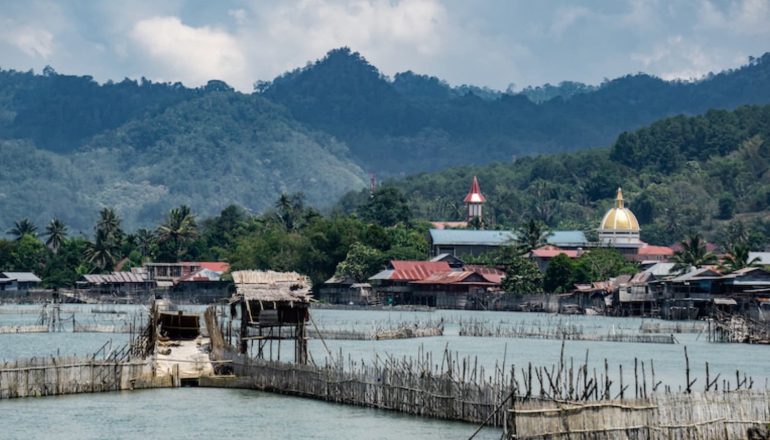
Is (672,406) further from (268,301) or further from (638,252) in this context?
(638,252)

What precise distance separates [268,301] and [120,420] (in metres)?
8.09

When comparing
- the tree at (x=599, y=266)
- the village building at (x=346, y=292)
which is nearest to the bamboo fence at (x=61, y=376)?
the tree at (x=599, y=266)

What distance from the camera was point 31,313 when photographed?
98.1 m

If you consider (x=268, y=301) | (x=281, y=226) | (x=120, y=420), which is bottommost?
(x=120, y=420)

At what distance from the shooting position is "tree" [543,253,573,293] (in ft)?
353

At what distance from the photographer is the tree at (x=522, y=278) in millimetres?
109438

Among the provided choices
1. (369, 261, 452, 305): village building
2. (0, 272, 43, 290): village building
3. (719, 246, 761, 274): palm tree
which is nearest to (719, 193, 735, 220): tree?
(369, 261, 452, 305): village building

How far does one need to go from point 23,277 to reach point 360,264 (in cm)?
3724

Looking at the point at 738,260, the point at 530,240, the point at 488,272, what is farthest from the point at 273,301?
the point at 530,240

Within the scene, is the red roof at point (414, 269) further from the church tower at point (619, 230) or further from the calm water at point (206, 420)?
the calm water at point (206, 420)

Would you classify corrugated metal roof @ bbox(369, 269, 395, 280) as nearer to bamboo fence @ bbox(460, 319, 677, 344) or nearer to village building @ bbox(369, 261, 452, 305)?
village building @ bbox(369, 261, 452, 305)

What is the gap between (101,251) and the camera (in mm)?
134625

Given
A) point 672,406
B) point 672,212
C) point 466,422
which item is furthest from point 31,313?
point 672,212

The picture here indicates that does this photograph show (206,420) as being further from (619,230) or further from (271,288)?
(619,230)
